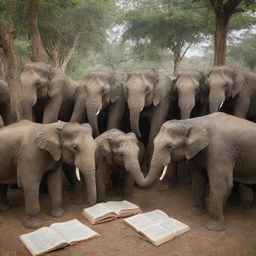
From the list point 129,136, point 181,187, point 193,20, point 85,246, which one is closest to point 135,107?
point 129,136

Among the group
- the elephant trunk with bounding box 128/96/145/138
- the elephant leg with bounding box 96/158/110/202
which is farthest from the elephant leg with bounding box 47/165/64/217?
the elephant trunk with bounding box 128/96/145/138

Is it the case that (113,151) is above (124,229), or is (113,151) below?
above

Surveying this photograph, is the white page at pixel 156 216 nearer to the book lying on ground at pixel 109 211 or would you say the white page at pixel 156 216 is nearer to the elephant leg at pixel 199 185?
the book lying on ground at pixel 109 211

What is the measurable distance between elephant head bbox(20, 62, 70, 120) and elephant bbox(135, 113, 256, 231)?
3.06m

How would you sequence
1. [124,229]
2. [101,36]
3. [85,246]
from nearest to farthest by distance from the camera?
[85,246] < [124,229] < [101,36]

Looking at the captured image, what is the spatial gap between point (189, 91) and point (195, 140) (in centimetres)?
232

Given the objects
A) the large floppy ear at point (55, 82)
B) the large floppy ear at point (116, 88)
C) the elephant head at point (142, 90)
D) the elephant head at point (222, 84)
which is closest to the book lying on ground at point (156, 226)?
the elephant head at point (142, 90)

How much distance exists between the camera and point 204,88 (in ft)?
23.2

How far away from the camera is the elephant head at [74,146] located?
4625 millimetres

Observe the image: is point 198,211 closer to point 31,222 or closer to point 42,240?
point 42,240

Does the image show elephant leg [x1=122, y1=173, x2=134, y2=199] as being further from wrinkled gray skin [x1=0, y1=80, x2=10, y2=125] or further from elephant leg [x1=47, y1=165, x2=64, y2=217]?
wrinkled gray skin [x1=0, y1=80, x2=10, y2=125]

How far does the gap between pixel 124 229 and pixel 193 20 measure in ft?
59.4

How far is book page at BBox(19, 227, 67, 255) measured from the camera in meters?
3.90

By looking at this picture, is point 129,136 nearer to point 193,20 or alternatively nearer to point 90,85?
point 90,85
